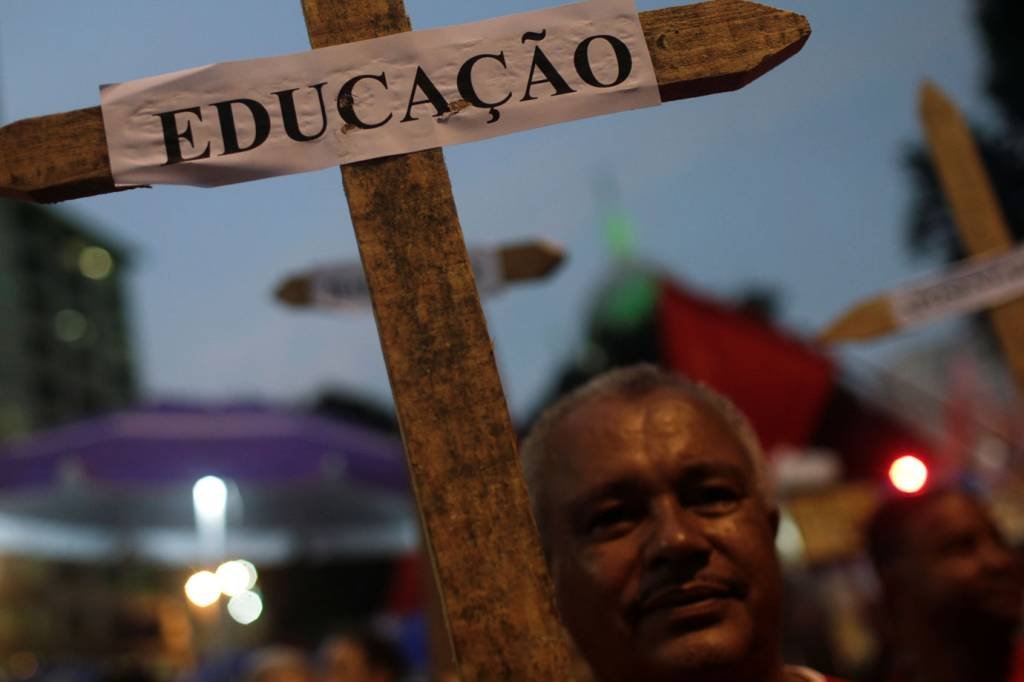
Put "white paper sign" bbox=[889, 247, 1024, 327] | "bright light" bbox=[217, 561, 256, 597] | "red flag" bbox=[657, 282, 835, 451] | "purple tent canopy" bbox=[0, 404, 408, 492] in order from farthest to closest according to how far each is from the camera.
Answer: "bright light" bbox=[217, 561, 256, 597]
"red flag" bbox=[657, 282, 835, 451]
"purple tent canopy" bbox=[0, 404, 408, 492]
"white paper sign" bbox=[889, 247, 1024, 327]

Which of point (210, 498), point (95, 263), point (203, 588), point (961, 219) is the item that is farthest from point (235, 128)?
point (95, 263)

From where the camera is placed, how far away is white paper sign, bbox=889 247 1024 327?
407 centimetres

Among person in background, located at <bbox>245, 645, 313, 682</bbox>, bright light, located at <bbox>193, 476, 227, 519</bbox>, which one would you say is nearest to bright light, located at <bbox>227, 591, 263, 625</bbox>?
bright light, located at <bbox>193, 476, 227, 519</bbox>

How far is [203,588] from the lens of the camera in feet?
30.1

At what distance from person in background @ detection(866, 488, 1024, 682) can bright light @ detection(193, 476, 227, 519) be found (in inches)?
224

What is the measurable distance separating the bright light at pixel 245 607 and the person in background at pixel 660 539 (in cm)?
1437

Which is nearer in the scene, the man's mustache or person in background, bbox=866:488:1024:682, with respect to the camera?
the man's mustache

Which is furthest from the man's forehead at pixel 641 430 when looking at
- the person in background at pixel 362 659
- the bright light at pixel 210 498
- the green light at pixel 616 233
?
the green light at pixel 616 233

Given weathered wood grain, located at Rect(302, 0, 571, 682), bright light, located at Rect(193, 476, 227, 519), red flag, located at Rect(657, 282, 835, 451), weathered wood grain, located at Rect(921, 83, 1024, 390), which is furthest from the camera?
red flag, located at Rect(657, 282, 835, 451)

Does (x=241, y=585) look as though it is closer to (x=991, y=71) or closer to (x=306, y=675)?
(x=306, y=675)

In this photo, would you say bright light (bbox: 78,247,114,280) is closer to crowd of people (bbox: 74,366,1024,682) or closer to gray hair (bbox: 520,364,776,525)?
gray hair (bbox: 520,364,776,525)

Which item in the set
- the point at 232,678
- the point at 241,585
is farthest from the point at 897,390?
the point at 232,678

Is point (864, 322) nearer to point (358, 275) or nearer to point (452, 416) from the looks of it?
point (358, 275)

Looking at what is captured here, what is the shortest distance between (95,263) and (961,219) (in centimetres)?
6225
